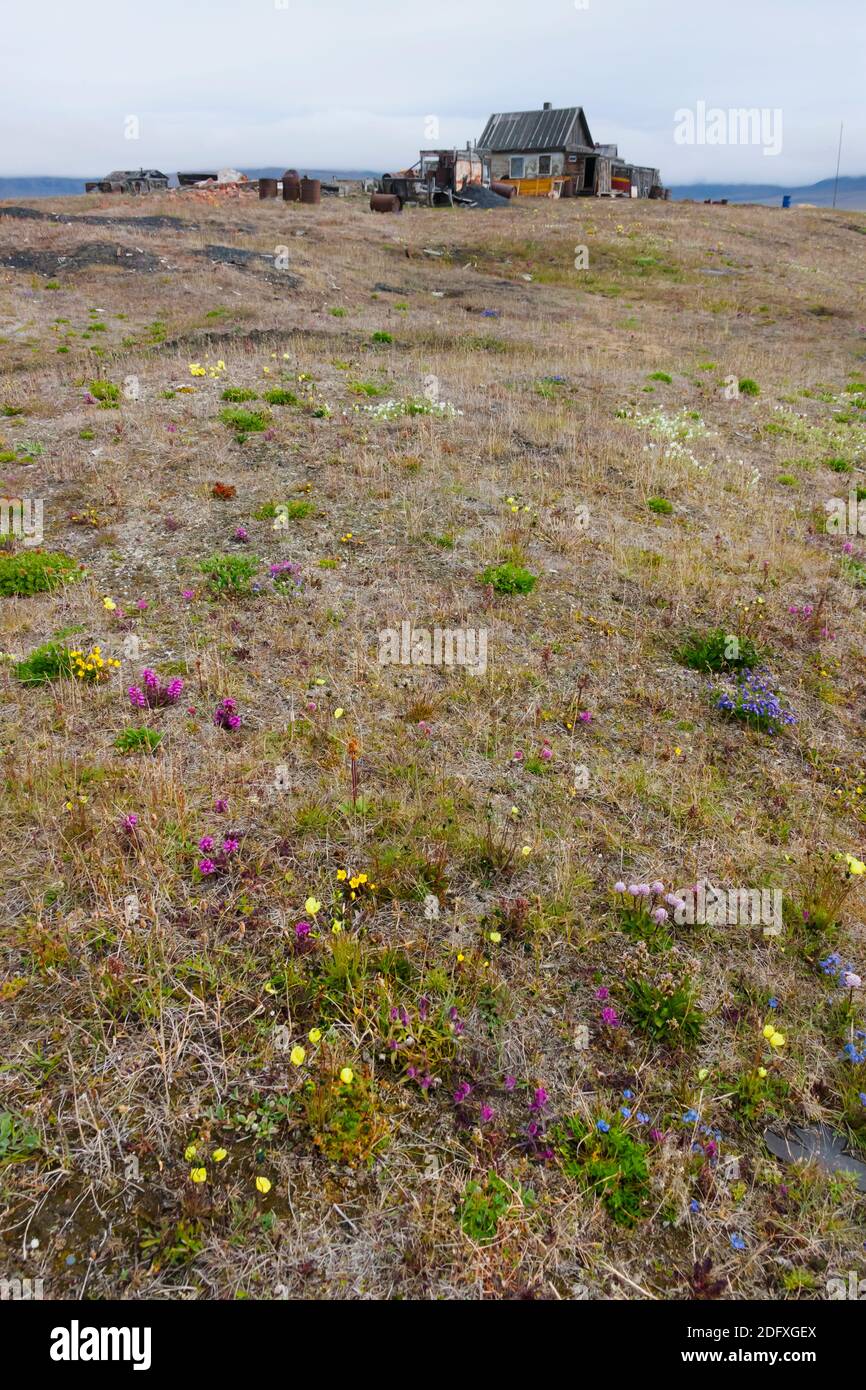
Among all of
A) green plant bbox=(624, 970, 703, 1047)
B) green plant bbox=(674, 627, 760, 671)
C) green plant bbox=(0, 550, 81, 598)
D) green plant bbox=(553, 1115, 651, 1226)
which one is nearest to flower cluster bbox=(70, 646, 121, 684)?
green plant bbox=(0, 550, 81, 598)

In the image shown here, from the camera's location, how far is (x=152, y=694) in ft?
22.6

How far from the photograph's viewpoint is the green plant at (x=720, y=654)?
820 cm

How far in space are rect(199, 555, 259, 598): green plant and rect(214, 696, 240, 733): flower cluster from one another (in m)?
2.48

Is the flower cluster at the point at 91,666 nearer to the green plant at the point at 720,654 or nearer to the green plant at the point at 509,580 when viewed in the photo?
A: the green plant at the point at 509,580

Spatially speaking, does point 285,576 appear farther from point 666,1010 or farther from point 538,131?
point 538,131

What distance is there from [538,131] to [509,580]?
231 feet

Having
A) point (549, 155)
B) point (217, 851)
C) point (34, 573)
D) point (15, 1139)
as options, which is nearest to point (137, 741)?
point (217, 851)

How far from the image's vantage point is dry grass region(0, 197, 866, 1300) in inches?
137

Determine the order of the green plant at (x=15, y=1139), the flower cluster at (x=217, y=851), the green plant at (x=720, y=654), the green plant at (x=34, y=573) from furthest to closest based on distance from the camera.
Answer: the green plant at (x=34, y=573)
the green plant at (x=720, y=654)
the flower cluster at (x=217, y=851)
the green plant at (x=15, y=1139)

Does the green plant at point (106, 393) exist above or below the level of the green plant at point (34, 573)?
above

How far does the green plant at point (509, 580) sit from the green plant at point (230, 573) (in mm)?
3010

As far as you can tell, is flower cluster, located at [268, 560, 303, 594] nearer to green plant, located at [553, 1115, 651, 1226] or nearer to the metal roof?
green plant, located at [553, 1115, 651, 1226]

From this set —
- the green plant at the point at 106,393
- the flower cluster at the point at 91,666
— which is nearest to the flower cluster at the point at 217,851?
the flower cluster at the point at 91,666
